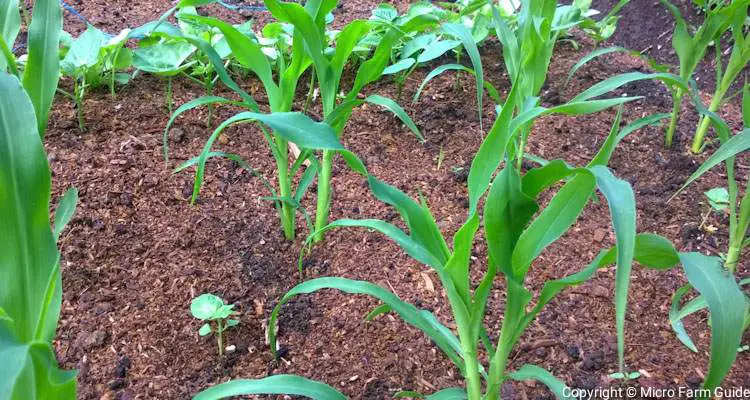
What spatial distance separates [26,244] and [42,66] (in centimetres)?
29

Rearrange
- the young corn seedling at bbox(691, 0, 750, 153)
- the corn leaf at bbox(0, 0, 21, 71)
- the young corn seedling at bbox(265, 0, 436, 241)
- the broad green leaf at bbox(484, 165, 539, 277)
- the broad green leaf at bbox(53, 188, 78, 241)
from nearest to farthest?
the broad green leaf at bbox(484, 165, 539, 277)
the broad green leaf at bbox(53, 188, 78, 241)
the corn leaf at bbox(0, 0, 21, 71)
the young corn seedling at bbox(265, 0, 436, 241)
the young corn seedling at bbox(691, 0, 750, 153)

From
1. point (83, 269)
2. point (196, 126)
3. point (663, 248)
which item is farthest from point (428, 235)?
point (196, 126)

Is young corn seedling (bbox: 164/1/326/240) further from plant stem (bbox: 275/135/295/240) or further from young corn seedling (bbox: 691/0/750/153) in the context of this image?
young corn seedling (bbox: 691/0/750/153)

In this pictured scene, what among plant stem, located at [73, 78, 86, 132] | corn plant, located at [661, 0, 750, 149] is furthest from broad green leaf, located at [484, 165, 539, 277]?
plant stem, located at [73, 78, 86, 132]

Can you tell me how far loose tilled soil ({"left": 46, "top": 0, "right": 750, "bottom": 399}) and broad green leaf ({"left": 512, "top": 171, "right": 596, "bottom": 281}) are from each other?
0.39 m

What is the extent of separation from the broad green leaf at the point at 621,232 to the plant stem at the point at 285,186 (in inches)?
29.1

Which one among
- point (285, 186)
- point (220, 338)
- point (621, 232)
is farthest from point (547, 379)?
point (285, 186)

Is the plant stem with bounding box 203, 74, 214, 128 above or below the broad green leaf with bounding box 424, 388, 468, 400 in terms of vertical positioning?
above

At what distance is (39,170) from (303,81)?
1.29 m

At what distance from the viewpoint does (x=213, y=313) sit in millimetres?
1071

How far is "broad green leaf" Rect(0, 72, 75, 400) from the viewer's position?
0.64m

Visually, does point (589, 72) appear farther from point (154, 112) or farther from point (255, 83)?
point (154, 112)

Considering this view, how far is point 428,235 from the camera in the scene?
0.85m

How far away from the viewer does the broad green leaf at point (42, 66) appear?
2.65 ft
